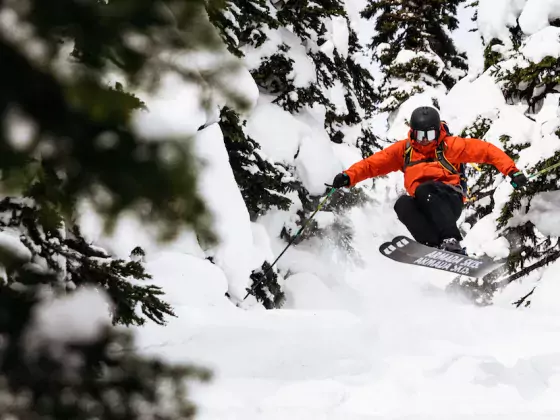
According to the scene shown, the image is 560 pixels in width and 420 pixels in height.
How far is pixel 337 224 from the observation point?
13.2 meters

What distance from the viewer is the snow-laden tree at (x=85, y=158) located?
108 centimetres

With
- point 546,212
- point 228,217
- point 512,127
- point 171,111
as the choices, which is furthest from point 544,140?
point 171,111

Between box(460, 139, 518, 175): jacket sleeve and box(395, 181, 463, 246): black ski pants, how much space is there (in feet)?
2.03

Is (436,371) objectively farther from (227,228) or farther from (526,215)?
(526,215)

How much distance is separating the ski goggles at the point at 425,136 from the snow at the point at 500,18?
5.16m

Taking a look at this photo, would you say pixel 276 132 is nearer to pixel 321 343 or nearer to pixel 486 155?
pixel 486 155

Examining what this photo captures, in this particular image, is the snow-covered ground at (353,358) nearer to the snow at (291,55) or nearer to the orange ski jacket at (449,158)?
the orange ski jacket at (449,158)

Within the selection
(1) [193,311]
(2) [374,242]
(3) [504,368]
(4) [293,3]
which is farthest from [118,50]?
(2) [374,242]

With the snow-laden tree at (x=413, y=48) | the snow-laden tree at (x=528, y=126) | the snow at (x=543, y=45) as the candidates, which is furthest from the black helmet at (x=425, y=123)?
the snow-laden tree at (x=413, y=48)

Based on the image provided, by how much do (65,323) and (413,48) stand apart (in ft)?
74.7

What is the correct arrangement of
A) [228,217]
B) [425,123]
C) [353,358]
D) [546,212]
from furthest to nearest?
[546,212], [425,123], [228,217], [353,358]

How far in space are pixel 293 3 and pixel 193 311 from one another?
8.27m

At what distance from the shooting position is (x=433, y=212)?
7254 millimetres

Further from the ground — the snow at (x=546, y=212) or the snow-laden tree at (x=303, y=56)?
the snow-laden tree at (x=303, y=56)
